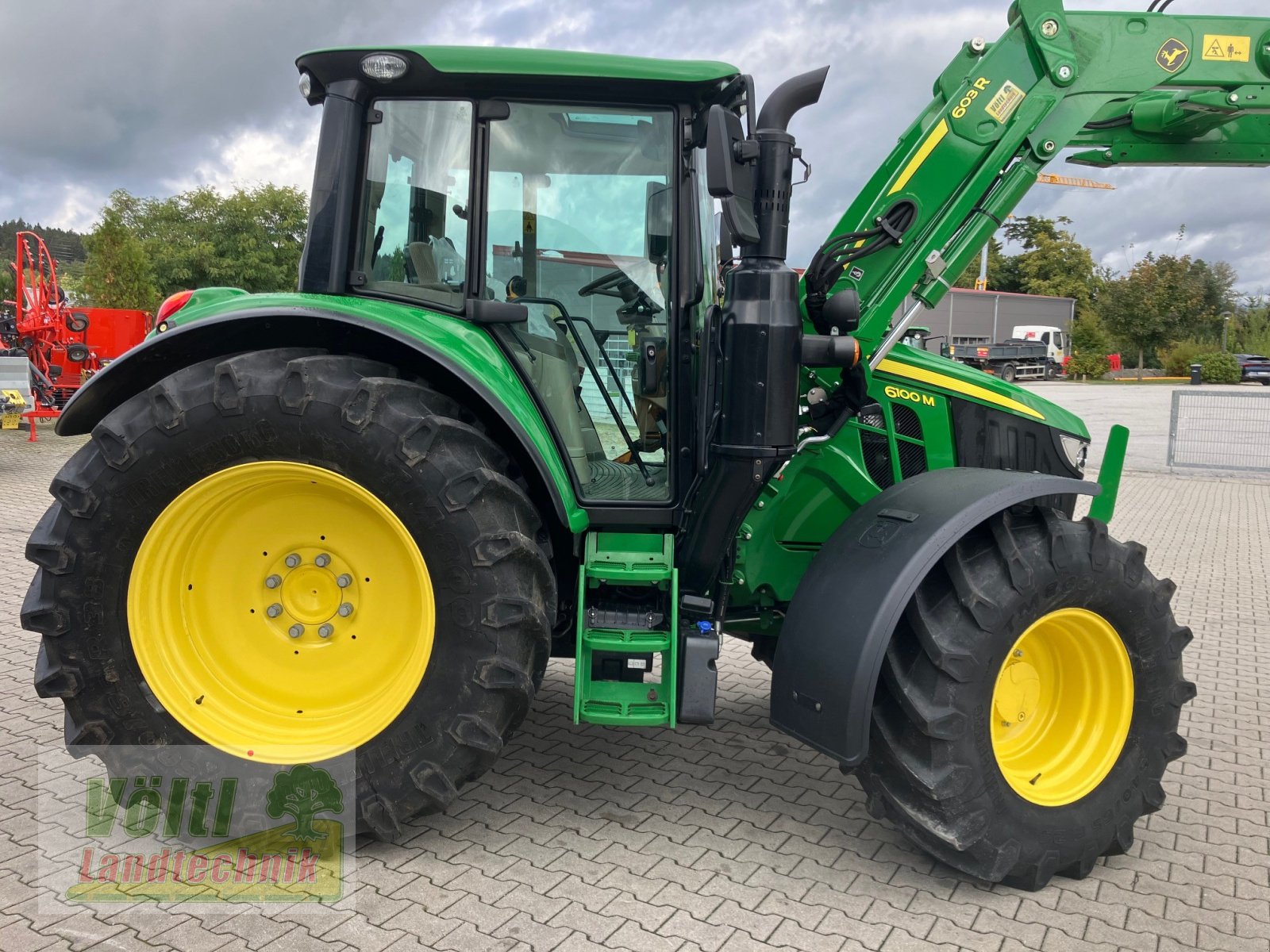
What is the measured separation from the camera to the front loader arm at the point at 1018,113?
331 centimetres

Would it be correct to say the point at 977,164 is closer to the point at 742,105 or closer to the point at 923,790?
the point at 742,105

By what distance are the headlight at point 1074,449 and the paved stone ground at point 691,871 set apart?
135 cm

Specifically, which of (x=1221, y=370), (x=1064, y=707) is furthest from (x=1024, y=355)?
(x=1064, y=707)

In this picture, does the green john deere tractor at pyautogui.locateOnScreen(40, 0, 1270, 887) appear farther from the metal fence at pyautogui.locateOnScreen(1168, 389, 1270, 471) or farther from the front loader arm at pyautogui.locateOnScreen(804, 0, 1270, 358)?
the metal fence at pyautogui.locateOnScreen(1168, 389, 1270, 471)

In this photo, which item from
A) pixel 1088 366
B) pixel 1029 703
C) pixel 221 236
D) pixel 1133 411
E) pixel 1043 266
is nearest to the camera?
pixel 1029 703

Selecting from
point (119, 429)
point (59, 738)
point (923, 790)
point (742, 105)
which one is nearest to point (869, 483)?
point (923, 790)

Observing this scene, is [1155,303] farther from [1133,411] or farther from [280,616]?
[280,616]

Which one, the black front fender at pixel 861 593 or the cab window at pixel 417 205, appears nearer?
the black front fender at pixel 861 593

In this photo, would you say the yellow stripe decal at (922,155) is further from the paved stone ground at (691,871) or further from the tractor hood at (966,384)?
the paved stone ground at (691,871)

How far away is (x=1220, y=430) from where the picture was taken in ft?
44.9

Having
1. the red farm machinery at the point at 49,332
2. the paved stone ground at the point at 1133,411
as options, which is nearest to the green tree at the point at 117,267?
the red farm machinery at the point at 49,332

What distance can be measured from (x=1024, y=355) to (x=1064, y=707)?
39.0m

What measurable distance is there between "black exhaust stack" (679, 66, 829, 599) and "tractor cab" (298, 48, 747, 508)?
0.31 metres

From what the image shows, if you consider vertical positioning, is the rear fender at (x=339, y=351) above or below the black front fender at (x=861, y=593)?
above
